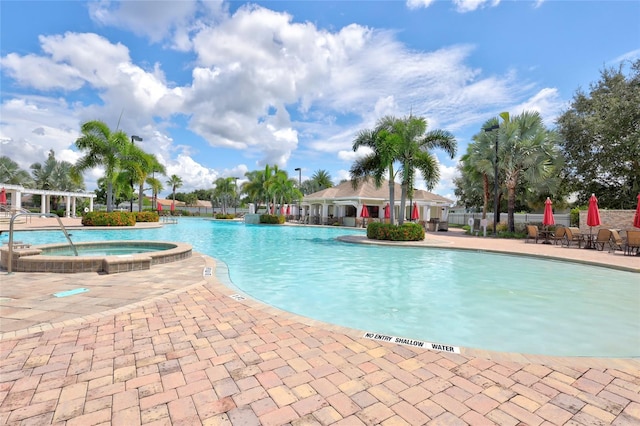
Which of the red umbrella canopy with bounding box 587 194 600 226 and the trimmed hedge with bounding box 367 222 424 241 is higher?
the red umbrella canopy with bounding box 587 194 600 226

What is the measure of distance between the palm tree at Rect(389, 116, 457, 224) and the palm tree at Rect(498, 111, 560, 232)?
20.8 feet

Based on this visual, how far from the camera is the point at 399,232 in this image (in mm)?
17031

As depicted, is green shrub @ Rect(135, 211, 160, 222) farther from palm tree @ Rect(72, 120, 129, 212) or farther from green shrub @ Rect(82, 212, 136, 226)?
palm tree @ Rect(72, 120, 129, 212)

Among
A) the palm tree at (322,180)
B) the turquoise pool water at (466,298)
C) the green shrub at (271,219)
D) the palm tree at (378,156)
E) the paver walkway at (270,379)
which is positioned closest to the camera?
the paver walkway at (270,379)

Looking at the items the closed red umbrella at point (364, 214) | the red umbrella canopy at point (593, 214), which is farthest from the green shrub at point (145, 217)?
the red umbrella canopy at point (593, 214)

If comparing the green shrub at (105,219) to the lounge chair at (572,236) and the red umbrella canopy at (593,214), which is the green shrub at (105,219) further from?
the red umbrella canopy at (593,214)

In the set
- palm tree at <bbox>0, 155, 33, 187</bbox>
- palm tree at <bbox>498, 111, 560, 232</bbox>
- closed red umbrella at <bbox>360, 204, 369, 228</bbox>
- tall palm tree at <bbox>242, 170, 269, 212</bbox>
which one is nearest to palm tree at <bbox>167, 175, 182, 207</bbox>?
palm tree at <bbox>0, 155, 33, 187</bbox>

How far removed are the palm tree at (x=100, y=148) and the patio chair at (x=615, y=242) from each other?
30284mm

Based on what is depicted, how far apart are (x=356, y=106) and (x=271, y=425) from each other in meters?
18.6

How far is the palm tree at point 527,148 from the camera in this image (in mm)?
20344

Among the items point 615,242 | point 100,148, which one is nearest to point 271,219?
point 100,148

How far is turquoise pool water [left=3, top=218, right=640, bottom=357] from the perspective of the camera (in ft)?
15.3

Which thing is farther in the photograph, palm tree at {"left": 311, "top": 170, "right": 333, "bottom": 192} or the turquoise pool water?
palm tree at {"left": 311, "top": 170, "right": 333, "bottom": 192}

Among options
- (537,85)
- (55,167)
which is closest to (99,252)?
(537,85)
